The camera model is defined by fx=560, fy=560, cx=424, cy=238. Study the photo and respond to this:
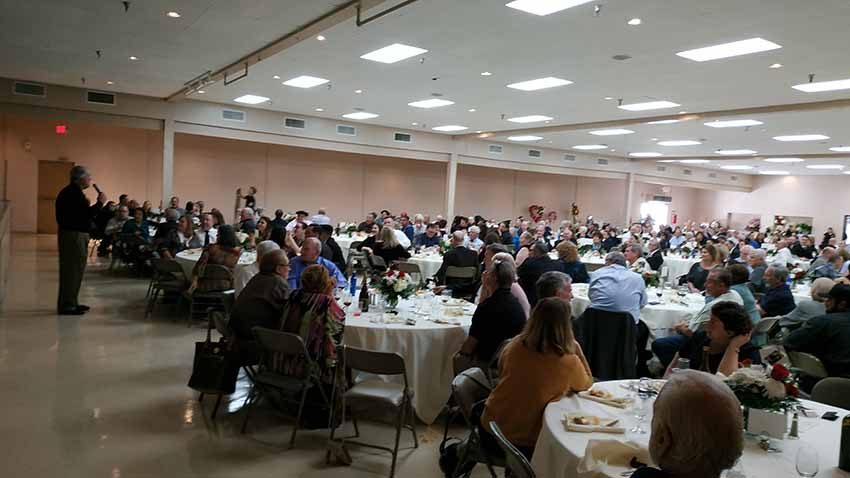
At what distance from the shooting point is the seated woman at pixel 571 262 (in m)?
7.55

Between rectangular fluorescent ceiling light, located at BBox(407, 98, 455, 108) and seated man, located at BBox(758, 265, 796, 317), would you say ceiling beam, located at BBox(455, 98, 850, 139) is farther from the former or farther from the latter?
seated man, located at BBox(758, 265, 796, 317)

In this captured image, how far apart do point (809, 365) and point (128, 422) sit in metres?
5.57

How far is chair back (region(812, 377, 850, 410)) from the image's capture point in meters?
3.25

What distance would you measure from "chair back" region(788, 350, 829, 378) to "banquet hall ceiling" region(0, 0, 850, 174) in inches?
130

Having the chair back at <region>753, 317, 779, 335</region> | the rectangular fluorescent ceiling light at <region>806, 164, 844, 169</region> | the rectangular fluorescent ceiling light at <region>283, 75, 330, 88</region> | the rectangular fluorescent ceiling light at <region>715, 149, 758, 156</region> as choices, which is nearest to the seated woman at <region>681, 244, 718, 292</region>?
the chair back at <region>753, 317, 779, 335</region>

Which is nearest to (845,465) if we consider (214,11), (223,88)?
(214,11)

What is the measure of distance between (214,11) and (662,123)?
34.1 ft

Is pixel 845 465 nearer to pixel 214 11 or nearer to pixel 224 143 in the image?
pixel 214 11

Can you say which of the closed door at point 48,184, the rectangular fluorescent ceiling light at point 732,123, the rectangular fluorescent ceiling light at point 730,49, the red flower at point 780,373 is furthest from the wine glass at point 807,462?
the closed door at point 48,184

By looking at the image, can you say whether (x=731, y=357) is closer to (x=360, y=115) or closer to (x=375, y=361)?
(x=375, y=361)

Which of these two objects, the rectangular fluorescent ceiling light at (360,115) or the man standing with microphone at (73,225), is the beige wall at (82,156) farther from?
the man standing with microphone at (73,225)

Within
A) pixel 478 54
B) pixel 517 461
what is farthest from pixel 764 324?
pixel 478 54

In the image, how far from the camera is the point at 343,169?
1956cm

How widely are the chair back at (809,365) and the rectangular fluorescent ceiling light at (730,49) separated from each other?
385 centimetres
